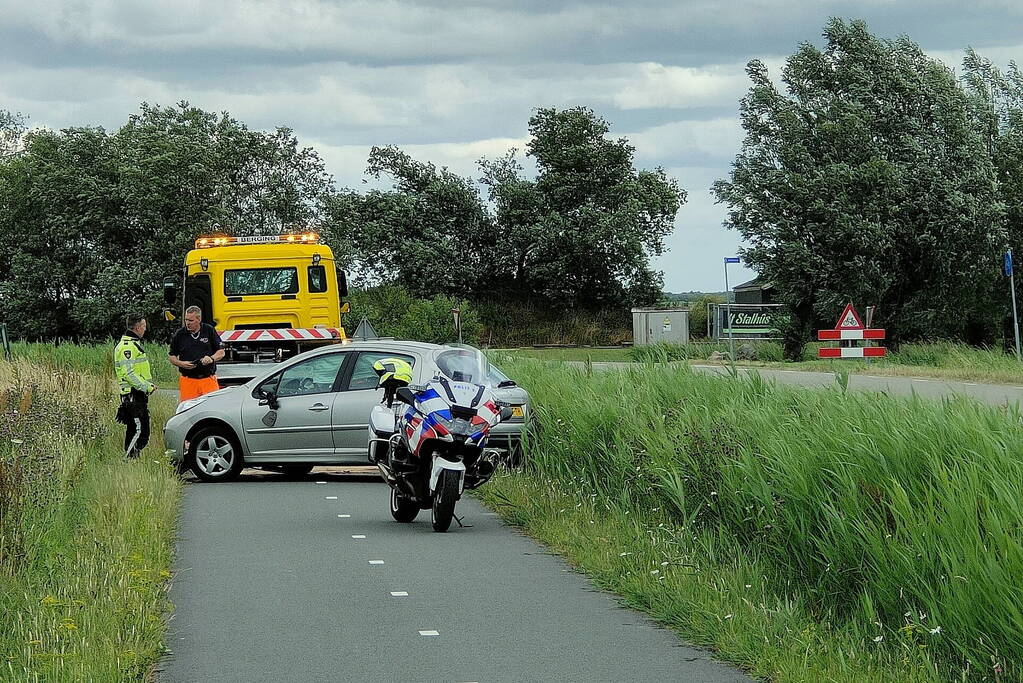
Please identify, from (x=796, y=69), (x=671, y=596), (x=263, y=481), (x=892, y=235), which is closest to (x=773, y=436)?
(x=671, y=596)

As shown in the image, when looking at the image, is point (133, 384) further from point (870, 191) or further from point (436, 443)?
point (870, 191)

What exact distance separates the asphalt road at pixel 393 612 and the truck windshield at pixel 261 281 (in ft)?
34.9

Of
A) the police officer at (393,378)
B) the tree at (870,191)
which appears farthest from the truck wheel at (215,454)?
the tree at (870,191)

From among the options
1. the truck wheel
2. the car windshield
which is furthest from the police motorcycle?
the truck wheel

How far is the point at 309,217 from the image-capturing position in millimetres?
55750

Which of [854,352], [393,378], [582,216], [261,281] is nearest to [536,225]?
[582,216]

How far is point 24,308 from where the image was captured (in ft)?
178

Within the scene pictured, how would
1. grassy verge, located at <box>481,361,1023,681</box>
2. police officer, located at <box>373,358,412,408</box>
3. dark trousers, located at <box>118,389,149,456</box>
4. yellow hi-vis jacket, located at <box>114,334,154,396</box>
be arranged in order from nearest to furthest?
1. grassy verge, located at <box>481,361,1023,681</box>
2. police officer, located at <box>373,358,412,408</box>
3. yellow hi-vis jacket, located at <box>114,334,154,396</box>
4. dark trousers, located at <box>118,389,149,456</box>

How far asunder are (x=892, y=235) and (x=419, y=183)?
23617 mm

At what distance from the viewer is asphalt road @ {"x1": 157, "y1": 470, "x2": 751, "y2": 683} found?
21.7 feet

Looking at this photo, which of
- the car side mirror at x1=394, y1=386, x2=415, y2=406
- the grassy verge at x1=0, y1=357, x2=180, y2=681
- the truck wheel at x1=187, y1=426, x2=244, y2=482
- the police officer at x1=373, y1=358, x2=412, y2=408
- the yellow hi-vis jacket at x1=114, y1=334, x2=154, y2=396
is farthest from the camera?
the yellow hi-vis jacket at x1=114, y1=334, x2=154, y2=396

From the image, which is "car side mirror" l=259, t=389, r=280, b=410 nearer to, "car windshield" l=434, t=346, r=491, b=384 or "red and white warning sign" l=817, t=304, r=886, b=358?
"car windshield" l=434, t=346, r=491, b=384

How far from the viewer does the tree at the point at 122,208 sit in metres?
51.2

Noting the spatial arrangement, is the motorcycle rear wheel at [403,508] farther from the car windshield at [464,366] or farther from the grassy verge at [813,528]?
the grassy verge at [813,528]
